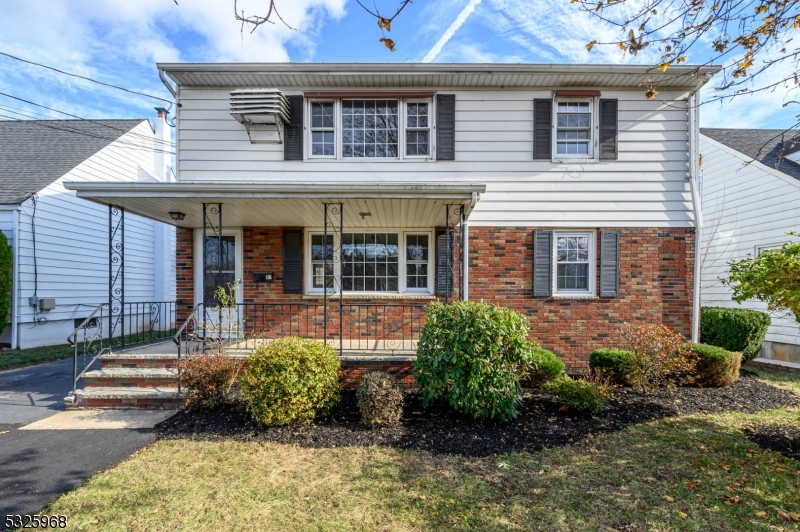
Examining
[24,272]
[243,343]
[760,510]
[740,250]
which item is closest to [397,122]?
[243,343]

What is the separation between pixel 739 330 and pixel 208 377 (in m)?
10.3

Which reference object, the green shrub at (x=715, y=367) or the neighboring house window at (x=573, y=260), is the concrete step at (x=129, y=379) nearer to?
the neighboring house window at (x=573, y=260)

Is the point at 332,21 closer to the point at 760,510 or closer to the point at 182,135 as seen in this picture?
the point at 182,135

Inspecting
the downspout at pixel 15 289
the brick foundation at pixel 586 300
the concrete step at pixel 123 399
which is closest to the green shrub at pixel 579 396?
the brick foundation at pixel 586 300

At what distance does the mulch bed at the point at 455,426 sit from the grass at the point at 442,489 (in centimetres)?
21

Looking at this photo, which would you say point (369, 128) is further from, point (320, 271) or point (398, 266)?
point (320, 271)

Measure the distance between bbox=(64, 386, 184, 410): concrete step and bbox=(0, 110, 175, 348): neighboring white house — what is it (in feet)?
21.8

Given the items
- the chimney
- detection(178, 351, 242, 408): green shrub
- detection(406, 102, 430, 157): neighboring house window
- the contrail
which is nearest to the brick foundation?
detection(406, 102, 430, 157): neighboring house window

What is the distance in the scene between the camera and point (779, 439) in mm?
4434

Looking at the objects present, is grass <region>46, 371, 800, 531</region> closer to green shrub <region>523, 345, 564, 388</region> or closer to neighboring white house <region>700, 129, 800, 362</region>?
green shrub <region>523, 345, 564, 388</region>

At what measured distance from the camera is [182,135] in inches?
293

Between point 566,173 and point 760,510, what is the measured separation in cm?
592

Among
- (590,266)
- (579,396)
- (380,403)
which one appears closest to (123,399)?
(380,403)

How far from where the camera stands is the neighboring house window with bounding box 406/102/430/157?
25.0 feet
